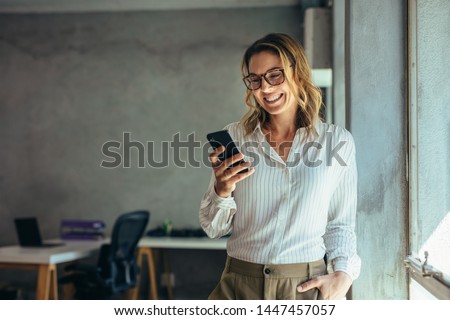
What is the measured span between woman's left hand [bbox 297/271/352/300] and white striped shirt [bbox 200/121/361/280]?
0.07 feet

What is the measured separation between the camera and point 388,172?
2.04 m

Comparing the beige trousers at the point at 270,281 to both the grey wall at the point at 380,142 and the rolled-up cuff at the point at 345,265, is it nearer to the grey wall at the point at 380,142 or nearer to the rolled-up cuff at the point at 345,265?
the rolled-up cuff at the point at 345,265

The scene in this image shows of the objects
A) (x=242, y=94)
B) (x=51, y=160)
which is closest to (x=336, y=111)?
(x=242, y=94)

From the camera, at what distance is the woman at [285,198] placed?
4.70ft

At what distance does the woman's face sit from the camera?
1.49 m

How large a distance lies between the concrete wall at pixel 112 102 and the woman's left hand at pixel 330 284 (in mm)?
4176

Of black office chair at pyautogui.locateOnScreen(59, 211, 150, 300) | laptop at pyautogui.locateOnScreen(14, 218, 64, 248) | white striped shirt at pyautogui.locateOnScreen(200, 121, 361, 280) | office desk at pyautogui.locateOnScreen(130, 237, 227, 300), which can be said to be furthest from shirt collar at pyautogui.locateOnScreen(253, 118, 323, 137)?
laptop at pyautogui.locateOnScreen(14, 218, 64, 248)

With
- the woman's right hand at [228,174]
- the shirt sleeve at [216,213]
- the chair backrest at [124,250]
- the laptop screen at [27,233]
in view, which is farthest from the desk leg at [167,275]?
the woman's right hand at [228,174]

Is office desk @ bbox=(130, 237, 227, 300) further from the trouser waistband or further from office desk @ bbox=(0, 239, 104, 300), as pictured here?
the trouser waistband

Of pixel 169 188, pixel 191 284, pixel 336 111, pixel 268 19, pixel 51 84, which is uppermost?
pixel 268 19

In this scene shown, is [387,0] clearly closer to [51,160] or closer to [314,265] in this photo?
[314,265]

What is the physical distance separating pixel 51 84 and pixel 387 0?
4527mm

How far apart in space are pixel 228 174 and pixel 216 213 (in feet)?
0.37

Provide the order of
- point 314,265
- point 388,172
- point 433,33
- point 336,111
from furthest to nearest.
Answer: point 336,111 < point 388,172 < point 433,33 < point 314,265
